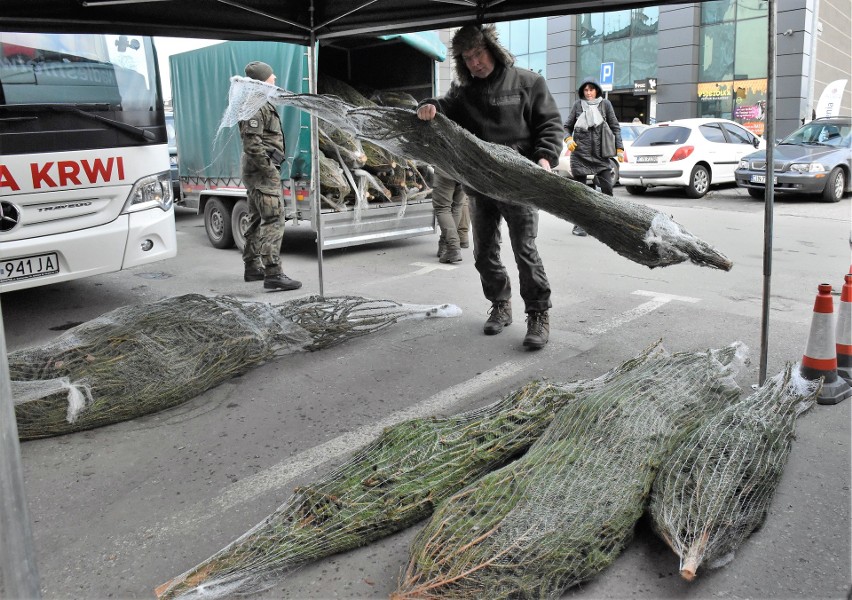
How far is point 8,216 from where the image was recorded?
523cm

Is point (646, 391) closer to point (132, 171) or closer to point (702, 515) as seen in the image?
point (702, 515)

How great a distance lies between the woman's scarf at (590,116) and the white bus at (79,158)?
Result: 5.72 meters

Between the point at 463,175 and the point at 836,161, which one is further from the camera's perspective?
the point at 836,161

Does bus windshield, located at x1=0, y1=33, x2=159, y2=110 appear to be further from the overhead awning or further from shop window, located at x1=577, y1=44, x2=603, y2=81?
shop window, located at x1=577, y1=44, x2=603, y2=81

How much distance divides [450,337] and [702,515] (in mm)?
3167

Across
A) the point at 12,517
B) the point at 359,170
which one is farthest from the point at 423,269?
the point at 12,517

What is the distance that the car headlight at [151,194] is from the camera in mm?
6008

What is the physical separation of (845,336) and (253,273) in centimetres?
584

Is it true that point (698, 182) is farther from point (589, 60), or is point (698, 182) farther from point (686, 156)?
point (589, 60)

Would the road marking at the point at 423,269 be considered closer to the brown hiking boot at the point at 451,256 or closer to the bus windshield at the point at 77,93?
the brown hiking boot at the point at 451,256

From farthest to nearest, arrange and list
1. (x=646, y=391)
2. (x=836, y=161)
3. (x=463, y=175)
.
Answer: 1. (x=836, y=161)
2. (x=463, y=175)
3. (x=646, y=391)

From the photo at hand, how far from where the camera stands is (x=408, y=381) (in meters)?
4.71

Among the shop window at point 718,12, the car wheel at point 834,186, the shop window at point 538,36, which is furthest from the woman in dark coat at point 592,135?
the shop window at point 538,36

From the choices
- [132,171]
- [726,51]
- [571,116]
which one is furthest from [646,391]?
[726,51]
